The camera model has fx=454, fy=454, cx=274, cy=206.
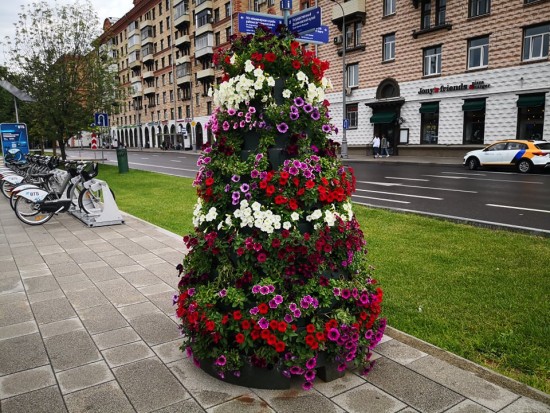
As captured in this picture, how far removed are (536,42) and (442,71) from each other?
550cm

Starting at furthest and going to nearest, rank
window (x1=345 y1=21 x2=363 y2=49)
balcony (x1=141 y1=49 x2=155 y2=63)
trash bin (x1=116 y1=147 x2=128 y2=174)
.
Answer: balcony (x1=141 y1=49 x2=155 y2=63)
window (x1=345 y1=21 x2=363 y2=49)
trash bin (x1=116 y1=147 x2=128 y2=174)

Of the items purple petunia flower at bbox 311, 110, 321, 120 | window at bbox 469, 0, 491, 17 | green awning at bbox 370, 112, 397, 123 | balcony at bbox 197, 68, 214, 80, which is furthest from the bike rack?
balcony at bbox 197, 68, 214, 80

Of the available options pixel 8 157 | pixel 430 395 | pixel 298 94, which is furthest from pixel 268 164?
pixel 8 157

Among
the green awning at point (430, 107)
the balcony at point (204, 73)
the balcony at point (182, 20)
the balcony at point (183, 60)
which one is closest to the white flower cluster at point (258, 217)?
the green awning at point (430, 107)

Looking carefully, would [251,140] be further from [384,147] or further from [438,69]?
[384,147]

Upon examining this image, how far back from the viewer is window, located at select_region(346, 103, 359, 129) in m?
34.5

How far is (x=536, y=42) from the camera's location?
Answer: 23.5m

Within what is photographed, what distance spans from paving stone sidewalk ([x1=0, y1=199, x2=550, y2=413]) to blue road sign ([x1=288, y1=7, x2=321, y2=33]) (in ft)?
9.36

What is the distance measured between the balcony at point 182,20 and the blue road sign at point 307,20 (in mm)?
59696

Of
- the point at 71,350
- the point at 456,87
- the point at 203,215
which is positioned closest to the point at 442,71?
the point at 456,87

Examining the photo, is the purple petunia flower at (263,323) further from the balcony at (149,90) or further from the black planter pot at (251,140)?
the balcony at (149,90)

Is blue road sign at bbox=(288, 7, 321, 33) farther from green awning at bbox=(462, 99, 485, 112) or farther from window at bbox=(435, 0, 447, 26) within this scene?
window at bbox=(435, 0, 447, 26)

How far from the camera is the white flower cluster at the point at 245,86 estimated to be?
3.07 meters

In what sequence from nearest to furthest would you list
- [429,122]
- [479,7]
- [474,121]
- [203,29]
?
[479,7], [474,121], [429,122], [203,29]
